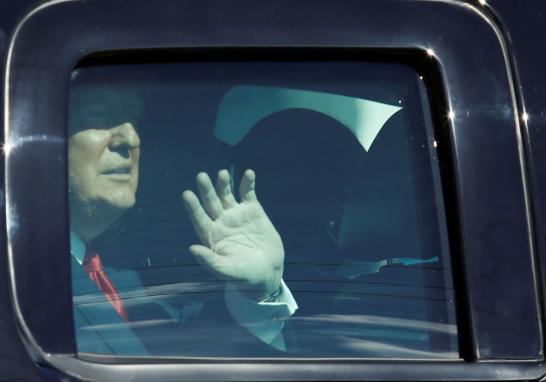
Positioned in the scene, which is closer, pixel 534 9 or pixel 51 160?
pixel 51 160

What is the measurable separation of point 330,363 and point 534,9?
72 centimetres

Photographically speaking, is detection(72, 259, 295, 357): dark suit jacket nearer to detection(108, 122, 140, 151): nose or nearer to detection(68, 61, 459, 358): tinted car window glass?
detection(68, 61, 459, 358): tinted car window glass

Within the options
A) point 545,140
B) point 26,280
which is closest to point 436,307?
point 545,140

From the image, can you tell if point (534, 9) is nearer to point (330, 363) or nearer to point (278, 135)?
point (278, 135)

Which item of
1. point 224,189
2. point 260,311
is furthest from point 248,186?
point 260,311

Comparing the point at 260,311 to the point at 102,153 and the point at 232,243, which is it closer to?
the point at 232,243

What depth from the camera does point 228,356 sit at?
1694mm

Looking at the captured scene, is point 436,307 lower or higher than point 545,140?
lower

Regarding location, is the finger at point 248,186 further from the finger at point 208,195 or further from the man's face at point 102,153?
the man's face at point 102,153

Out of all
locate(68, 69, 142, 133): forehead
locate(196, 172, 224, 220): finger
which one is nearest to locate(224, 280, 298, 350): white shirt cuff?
locate(196, 172, 224, 220): finger

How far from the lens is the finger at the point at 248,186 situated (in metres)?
1.76

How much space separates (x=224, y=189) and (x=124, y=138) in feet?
0.63

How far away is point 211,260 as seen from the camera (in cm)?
176

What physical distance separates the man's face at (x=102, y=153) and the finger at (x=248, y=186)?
0.60 feet
